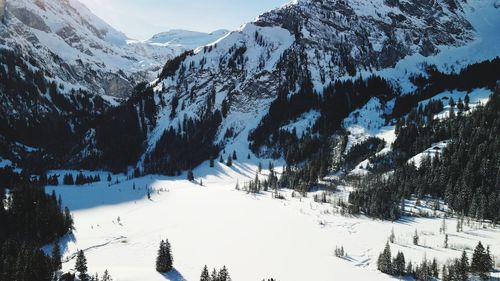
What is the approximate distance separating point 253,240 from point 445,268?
184ft

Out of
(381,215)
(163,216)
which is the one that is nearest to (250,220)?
(163,216)

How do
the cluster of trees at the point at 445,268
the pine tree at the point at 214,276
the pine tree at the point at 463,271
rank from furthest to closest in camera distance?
the cluster of trees at the point at 445,268 < the pine tree at the point at 463,271 < the pine tree at the point at 214,276

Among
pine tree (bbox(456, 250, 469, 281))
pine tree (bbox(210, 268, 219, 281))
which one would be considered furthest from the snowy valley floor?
pine tree (bbox(456, 250, 469, 281))

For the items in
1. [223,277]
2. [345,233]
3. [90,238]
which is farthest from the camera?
[345,233]

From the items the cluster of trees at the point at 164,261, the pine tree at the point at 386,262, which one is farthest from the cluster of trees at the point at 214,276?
the pine tree at the point at 386,262

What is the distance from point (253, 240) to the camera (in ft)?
480

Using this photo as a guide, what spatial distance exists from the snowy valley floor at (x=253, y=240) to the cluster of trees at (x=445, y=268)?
3.93 meters

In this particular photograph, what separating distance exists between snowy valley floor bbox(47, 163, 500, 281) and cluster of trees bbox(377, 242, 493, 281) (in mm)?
3933

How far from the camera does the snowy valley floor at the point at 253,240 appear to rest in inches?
4734

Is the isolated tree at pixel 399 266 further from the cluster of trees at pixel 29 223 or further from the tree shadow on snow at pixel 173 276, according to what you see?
the cluster of trees at pixel 29 223

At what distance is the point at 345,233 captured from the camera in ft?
514

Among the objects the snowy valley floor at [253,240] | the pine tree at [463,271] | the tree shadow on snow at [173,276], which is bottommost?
the tree shadow on snow at [173,276]

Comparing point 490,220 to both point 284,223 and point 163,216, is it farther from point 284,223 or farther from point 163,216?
point 163,216

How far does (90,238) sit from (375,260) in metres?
85.7
